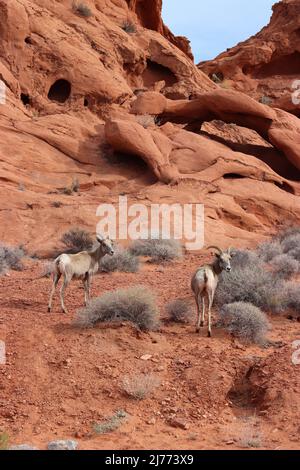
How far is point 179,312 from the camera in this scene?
9.32 m

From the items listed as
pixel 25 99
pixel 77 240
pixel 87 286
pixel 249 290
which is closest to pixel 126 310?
pixel 87 286

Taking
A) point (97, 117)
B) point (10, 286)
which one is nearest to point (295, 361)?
point (10, 286)

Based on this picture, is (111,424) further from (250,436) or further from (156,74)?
(156,74)

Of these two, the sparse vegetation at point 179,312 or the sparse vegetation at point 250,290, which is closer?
the sparse vegetation at point 179,312

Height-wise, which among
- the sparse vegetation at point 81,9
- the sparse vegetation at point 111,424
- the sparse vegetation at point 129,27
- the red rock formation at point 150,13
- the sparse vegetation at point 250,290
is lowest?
the sparse vegetation at point 111,424

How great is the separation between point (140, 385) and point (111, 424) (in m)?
0.76

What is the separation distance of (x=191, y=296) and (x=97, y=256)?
192 cm

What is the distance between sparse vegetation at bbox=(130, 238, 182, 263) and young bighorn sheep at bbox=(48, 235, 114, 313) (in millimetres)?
4248

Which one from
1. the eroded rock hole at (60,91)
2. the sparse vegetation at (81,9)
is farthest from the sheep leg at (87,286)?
the sparse vegetation at (81,9)

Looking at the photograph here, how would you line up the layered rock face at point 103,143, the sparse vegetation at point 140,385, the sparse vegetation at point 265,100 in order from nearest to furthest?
the sparse vegetation at point 140,385
the layered rock face at point 103,143
the sparse vegetation at point 265,100

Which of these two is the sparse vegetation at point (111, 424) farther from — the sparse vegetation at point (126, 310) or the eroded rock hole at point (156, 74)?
the eroded rock hole at point (156, 74)

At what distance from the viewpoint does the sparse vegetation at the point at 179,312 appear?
367 inches

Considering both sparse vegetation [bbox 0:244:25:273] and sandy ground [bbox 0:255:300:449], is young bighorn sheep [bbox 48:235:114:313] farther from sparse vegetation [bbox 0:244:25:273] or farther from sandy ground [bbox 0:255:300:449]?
sparse vegetation [bbox 0:244:25:273]

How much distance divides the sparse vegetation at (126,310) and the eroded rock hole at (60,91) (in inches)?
696
